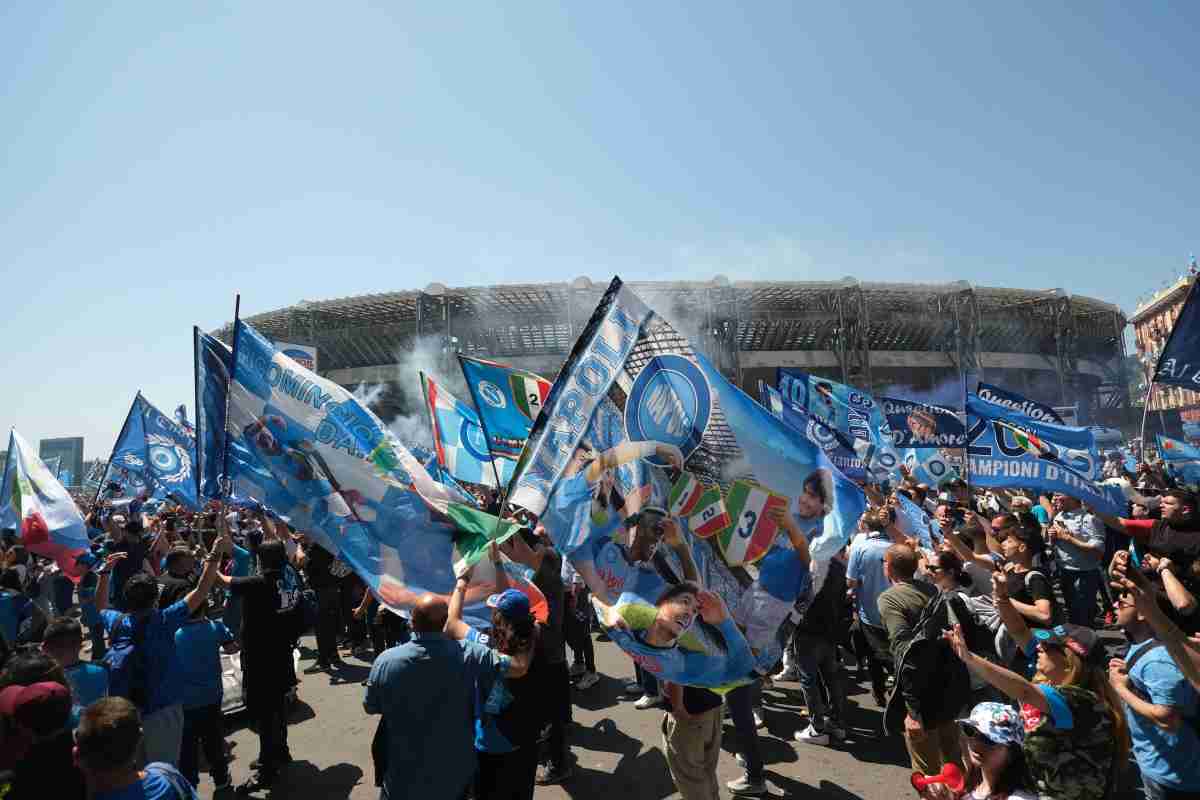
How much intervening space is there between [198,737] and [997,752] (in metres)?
4.84

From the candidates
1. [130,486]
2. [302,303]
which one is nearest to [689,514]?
[130,486]

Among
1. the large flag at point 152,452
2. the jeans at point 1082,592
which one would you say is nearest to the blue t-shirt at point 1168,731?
the jeans at point 1082,592

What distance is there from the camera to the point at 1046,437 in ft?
25.4

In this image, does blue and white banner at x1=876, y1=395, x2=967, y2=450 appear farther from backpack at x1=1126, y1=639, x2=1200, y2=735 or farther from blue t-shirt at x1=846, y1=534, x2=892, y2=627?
backpack at x1=1126, y1=639, x2=1200, y2=735

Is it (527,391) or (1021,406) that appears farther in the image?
(1021,406)

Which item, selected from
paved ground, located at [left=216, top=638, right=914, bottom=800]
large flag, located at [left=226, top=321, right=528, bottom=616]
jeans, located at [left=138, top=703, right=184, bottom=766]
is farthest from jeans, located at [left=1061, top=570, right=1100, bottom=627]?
jeans, located at [left=138, top=703, right=184, bottom=766]

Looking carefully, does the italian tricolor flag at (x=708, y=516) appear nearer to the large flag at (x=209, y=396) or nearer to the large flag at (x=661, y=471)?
the large flag at (x=661, y=471)

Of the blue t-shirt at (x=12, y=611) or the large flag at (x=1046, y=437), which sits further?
the large flag at (x=1046, y=437)

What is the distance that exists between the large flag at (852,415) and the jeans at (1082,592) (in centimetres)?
339

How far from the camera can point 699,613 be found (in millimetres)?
3215

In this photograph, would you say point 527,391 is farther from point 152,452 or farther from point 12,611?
point 152,452

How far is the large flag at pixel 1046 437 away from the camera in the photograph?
7352 millimetres

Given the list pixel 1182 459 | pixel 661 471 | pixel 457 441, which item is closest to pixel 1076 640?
pixel 661 471

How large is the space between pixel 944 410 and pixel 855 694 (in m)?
5.77
